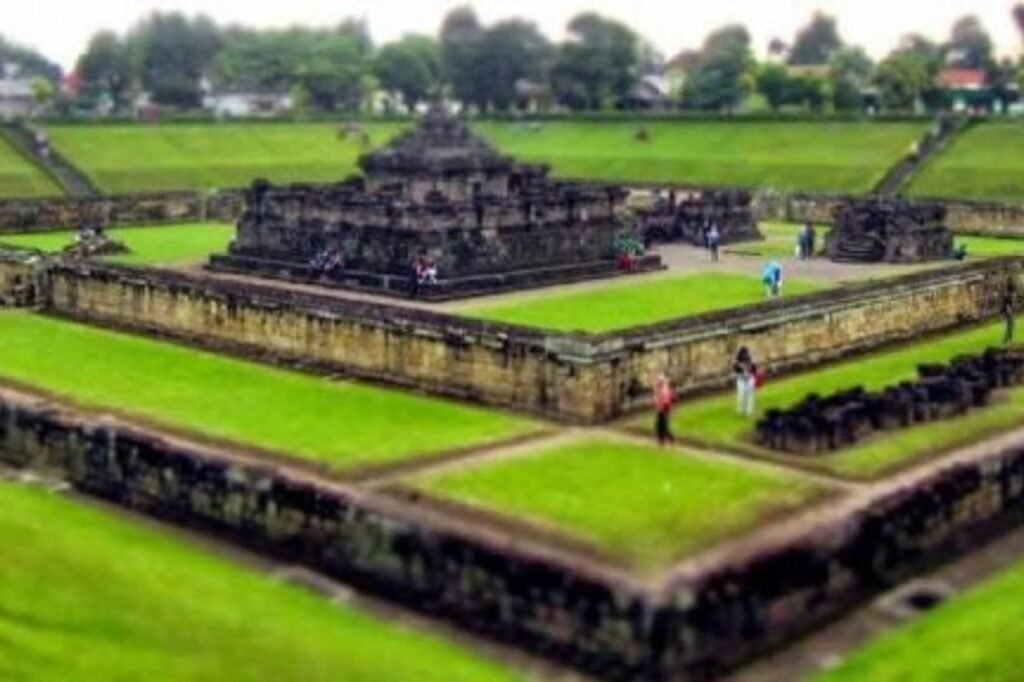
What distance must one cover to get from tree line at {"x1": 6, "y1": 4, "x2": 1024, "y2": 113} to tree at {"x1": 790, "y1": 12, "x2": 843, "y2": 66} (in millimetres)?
21001

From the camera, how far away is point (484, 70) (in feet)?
234

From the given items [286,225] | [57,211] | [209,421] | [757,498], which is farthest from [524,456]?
[57,211]

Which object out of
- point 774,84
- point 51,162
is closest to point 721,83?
point 774,84

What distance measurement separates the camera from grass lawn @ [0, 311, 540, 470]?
16.3 meters

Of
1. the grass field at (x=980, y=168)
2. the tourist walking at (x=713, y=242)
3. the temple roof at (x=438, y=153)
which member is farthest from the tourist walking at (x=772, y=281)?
the grass field at (x=980, y=168)

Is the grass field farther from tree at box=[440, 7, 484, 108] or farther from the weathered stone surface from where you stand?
tree at box=[440, 7, 484, 108]

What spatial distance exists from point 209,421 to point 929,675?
9356mm

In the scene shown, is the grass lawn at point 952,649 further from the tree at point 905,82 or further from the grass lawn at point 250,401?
the tree at point 905,82

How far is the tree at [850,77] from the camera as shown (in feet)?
217

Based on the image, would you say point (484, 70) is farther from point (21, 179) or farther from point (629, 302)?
point (629, 302)

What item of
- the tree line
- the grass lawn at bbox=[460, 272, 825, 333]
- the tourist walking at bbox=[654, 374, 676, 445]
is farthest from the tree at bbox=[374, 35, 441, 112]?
the tourist walking at bbox=[654, 374, 676, 445]

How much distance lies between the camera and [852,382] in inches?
775

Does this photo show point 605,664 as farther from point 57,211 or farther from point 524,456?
point 57,211

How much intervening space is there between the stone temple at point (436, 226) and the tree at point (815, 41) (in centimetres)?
10566
